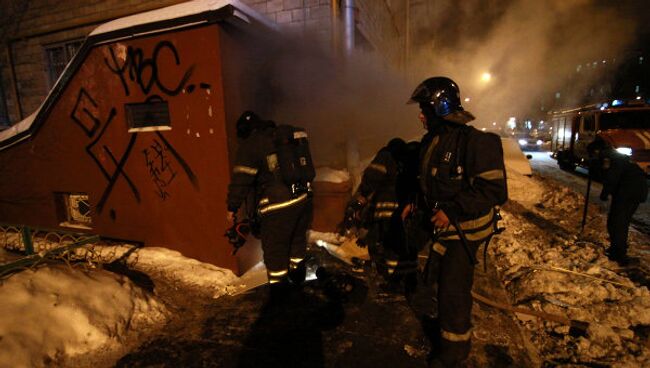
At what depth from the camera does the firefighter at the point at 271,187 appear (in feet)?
10.5

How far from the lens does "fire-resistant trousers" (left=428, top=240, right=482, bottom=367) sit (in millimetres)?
2275

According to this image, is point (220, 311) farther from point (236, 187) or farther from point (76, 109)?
point (76, 109)

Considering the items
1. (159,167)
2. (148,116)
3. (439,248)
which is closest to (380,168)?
(439,248)

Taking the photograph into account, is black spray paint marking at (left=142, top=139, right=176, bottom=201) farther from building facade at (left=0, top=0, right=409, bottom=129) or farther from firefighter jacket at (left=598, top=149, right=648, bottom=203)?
firefighter jacket at (left=598, top=149, right=648, bottom=203)

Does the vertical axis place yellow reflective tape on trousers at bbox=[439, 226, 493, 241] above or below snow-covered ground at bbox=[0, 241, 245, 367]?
above

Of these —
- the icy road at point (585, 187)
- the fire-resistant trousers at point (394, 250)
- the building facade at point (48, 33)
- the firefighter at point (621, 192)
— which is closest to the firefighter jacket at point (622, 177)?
the firefighter at point (621, 192)

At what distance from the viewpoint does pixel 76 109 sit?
4438 millimetres

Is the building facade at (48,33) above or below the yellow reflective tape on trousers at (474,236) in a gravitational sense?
above

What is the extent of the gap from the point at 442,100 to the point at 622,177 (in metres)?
3.91

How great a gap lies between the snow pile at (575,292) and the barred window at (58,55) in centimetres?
908

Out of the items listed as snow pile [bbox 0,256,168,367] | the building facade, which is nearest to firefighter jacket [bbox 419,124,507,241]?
snow pile [bbox 0,256,168,367]

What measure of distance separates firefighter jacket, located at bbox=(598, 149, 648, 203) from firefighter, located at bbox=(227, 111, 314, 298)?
4.32m

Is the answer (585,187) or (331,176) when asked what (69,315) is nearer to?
(331,176)

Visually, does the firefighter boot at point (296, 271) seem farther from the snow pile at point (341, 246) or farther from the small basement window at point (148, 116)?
the small basement window at point (148, 116)
